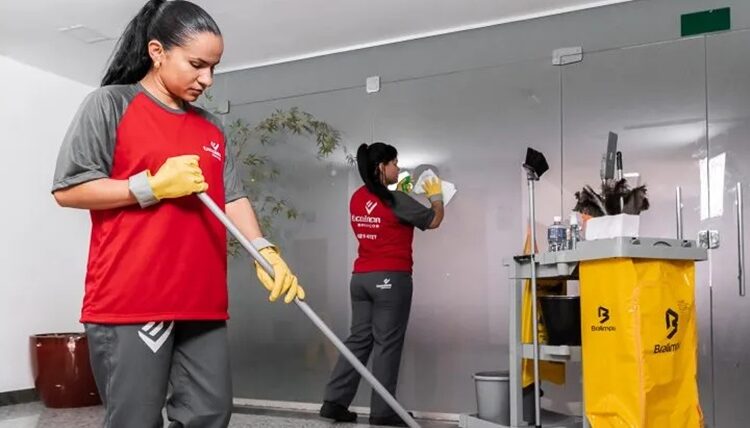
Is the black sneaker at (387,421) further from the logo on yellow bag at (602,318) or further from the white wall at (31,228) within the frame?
the white wall at (31,228)

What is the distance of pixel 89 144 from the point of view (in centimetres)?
145

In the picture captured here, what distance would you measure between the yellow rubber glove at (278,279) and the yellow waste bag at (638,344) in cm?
103

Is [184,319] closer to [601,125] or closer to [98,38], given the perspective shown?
[601,125]

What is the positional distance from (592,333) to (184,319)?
1.39 meters

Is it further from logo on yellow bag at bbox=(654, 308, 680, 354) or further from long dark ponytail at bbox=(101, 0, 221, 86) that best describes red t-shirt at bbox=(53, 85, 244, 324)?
logo on yellow bag at bbox=(654, 308, 680, 354)

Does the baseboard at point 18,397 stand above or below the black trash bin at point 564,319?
below

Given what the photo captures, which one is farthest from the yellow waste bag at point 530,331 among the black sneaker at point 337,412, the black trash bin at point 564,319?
the black sneaker at point 337,412

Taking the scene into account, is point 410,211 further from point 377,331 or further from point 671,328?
point 671,328

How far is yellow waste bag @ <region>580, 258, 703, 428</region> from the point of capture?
2201 mm

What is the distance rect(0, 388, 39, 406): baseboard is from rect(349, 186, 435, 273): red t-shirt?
7.89 feet

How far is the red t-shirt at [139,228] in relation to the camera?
145cm

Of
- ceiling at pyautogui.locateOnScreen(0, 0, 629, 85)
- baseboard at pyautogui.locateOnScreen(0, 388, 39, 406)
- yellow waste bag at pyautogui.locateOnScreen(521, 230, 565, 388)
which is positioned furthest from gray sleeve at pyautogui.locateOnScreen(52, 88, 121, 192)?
baseboard at pyautogui.locateOnScreen(0, 388, 39, 406)

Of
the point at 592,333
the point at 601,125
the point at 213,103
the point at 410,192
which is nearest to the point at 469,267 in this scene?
the point at 410,192

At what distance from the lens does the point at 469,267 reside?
13.1 ft
